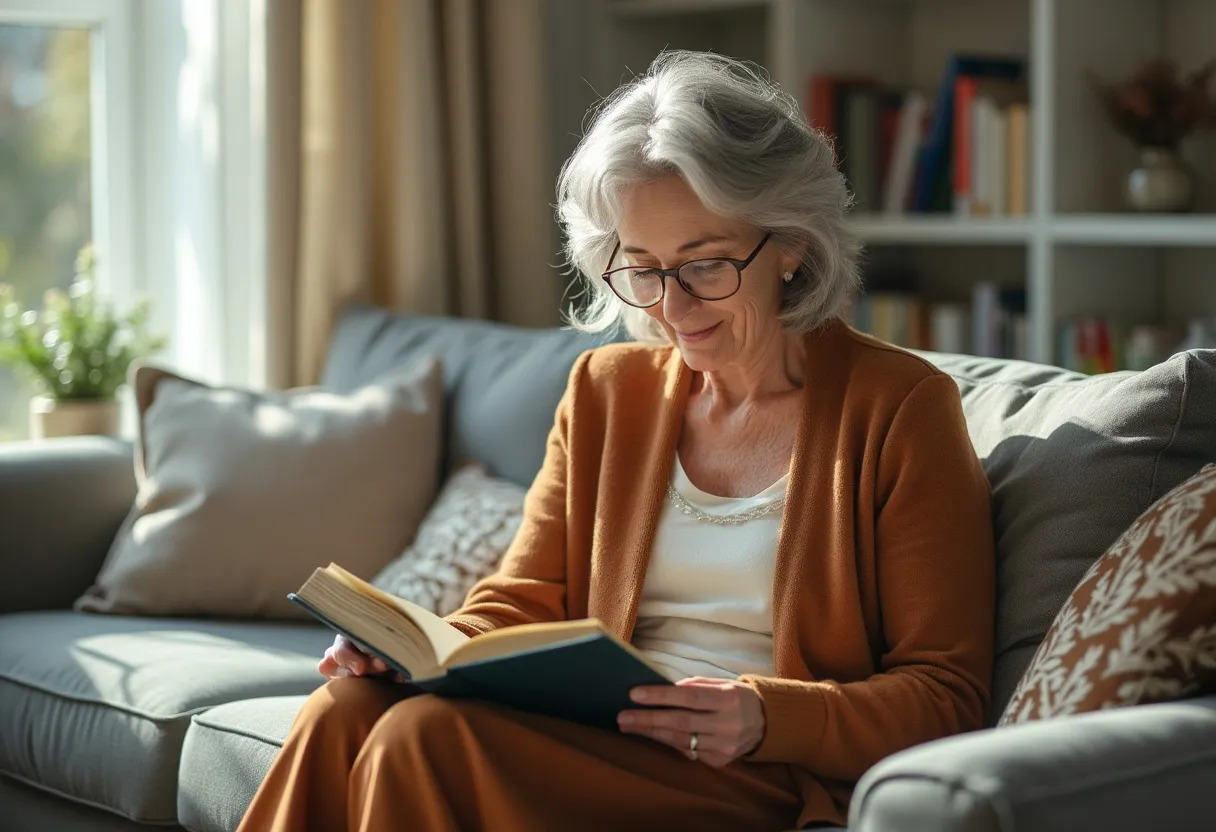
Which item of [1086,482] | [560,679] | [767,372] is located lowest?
[560,679]

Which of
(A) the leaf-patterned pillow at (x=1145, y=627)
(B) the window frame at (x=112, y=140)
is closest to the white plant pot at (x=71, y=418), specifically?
(B) the window frame at (x=112, y=140)

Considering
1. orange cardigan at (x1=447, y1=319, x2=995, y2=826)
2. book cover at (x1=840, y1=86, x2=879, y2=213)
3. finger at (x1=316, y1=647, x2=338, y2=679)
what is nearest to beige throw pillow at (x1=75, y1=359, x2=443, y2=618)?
orange cardigan at (x1=447, y1=319, x2=995, y2=826)

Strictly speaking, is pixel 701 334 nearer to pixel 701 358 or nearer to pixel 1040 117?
pixel 701 358

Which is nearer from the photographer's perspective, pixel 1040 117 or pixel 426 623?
pixel 426 623

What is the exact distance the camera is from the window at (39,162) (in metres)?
3.29

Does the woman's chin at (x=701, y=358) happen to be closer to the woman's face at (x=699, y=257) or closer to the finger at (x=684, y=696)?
the woman's face at (x=699, y=257)

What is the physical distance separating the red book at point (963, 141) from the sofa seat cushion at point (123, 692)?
157 cm

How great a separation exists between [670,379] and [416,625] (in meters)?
0.56

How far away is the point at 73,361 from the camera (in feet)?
9.84

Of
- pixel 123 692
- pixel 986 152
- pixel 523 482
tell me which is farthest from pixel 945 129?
pixel 123 692

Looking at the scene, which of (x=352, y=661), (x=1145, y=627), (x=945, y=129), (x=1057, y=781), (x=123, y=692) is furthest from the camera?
(x=945, y=129)

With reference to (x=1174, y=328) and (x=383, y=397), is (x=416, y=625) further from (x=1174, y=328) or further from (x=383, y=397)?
(x=1174, y=328)

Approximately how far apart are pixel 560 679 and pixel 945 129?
2137mm

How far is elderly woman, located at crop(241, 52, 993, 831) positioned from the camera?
57.7 inches
